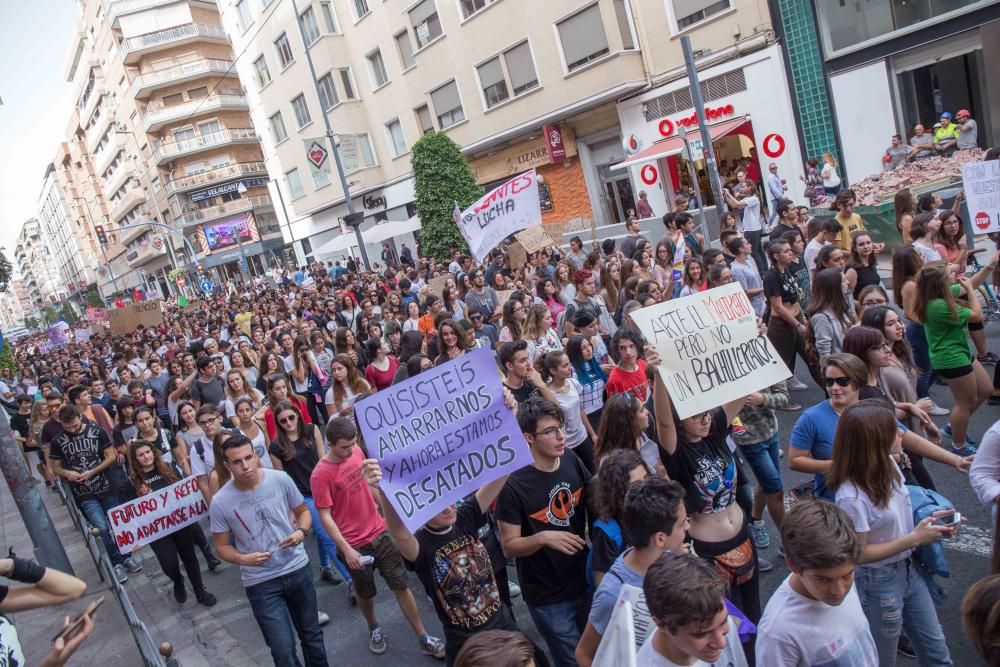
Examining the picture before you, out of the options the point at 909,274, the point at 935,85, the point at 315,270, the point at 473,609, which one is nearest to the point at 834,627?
the point at 473,609

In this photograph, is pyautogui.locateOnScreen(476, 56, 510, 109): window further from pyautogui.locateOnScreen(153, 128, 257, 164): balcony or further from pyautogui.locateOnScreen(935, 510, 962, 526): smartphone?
pyautogui.locateOnScreen(153, 128, 257, 164): balcony

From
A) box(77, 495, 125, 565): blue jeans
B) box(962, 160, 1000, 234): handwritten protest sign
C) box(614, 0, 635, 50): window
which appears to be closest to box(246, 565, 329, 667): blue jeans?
box(77, 495, 125, 565): blue jeans

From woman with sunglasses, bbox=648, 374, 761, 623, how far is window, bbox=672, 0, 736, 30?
17954mm

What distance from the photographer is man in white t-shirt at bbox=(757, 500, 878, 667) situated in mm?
2412

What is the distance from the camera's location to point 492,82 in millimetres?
25391

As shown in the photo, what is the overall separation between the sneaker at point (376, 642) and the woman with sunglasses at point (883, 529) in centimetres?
313

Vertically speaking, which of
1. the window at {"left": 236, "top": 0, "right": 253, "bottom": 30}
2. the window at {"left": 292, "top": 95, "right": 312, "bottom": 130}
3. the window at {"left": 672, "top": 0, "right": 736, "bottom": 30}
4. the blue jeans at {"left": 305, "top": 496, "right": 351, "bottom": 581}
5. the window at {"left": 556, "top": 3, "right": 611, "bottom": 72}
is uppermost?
the window at {"left": 236, "top": 0, "right": 253, "bottom": 30}

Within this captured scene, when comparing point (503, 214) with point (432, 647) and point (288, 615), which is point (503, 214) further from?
point (288, 615)

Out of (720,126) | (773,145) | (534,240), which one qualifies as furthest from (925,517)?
(720,126)

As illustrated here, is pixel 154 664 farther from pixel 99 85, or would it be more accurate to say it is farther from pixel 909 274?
pixel 99 85

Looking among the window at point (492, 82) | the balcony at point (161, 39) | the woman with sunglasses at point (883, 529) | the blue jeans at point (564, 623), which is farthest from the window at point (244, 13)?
the woman with sunglasses at point (883, 529)

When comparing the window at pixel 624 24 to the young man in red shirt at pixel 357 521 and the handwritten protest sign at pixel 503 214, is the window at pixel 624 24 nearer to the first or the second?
the handwritten protest sign at pixel 503 214

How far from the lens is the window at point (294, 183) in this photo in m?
38.3

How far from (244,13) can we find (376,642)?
39.6 m
